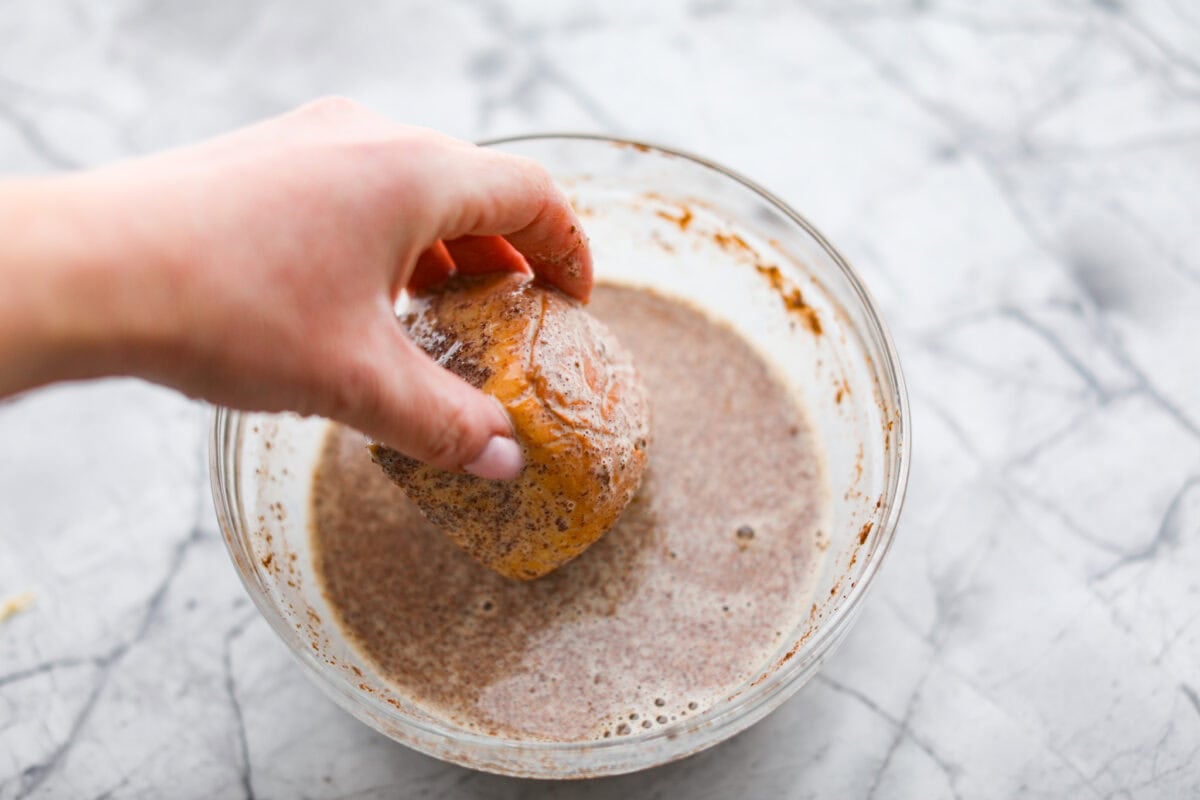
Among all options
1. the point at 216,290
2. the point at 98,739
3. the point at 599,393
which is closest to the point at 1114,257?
the point at 599,393

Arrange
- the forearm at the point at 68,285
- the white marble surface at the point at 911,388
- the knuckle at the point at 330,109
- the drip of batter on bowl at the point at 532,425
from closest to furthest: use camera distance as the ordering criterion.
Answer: the forearm at the point at 68,285 → the knuckle at the point at 330,109 → the drip of batter on bowl at the point at 532,425 → the white marble surface at the point at 911,388

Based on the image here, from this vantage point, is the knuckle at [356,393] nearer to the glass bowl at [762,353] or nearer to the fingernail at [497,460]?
the fingernail at [497,460]

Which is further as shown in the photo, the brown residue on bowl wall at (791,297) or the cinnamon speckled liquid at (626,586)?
the brown residue on bowl wall at (791,297)

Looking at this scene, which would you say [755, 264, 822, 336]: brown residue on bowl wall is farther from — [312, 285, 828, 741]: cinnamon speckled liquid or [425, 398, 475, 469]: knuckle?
[425, 398, 475, 469]: knuckle

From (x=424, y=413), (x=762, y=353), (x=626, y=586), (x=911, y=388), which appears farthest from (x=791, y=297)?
(x=424, y=413)

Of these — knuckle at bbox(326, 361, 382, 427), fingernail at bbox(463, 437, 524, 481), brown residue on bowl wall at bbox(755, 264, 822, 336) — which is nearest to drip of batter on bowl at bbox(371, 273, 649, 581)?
fingernail at bbox(463, 437, 524, 481)

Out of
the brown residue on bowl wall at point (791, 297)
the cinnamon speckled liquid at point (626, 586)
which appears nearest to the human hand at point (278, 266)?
the cinnamon speckled liquid at point (626, 586)

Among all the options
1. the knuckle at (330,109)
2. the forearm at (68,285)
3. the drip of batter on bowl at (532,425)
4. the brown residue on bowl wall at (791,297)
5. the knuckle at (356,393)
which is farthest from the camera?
the brown residue on bowl wall at (791,297)
